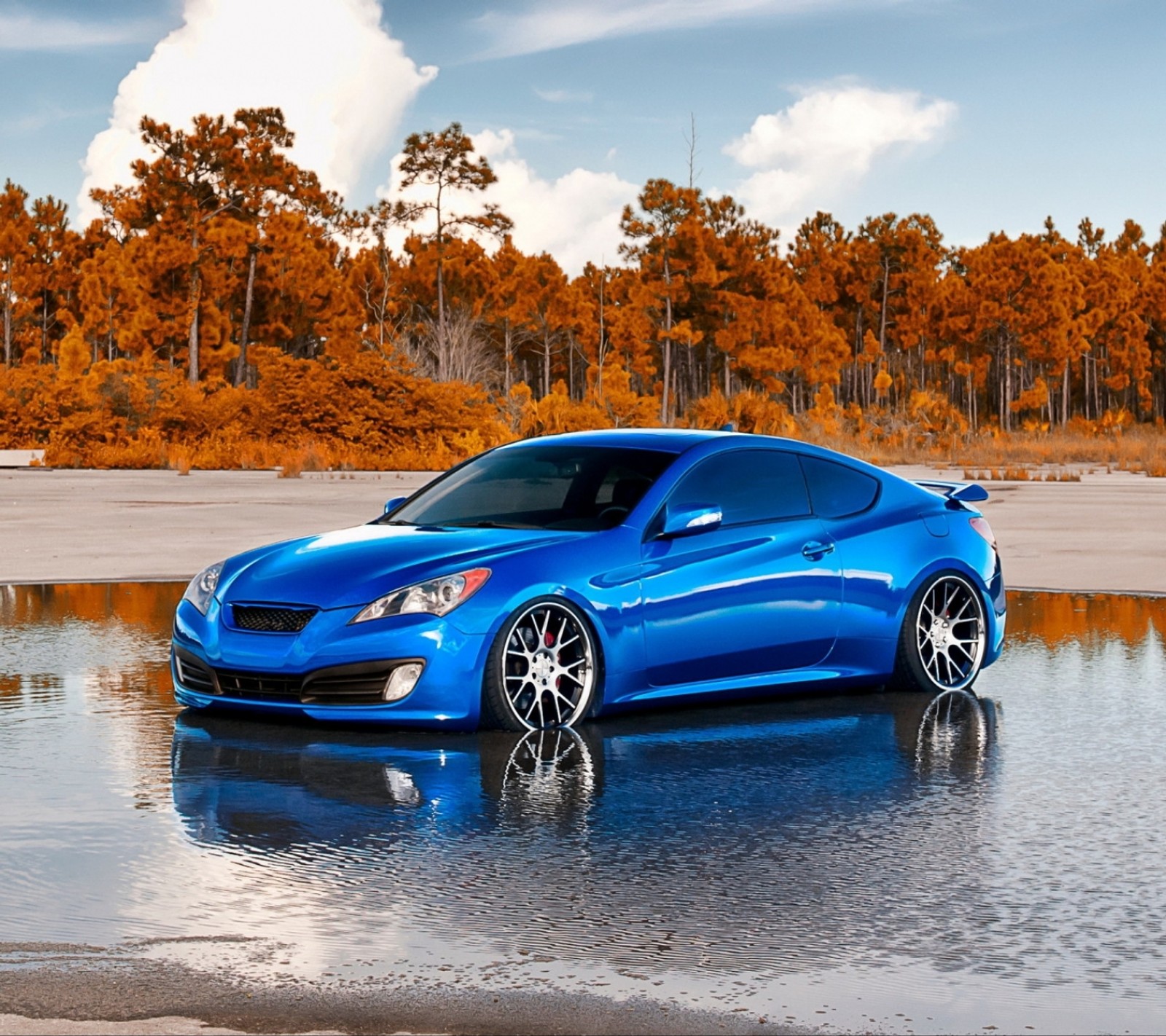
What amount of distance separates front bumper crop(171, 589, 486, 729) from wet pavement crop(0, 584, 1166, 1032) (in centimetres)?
16

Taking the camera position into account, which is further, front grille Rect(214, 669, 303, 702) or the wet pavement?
front grille Rect(214, 669, 303, 702)

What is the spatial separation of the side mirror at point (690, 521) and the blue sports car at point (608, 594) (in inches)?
0.5

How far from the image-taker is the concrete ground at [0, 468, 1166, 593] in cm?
1820

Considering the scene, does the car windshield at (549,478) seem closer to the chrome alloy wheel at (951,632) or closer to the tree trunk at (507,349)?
the chrome alloy wheel at (951,632)

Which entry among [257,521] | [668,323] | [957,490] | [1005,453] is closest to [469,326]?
[668,323]

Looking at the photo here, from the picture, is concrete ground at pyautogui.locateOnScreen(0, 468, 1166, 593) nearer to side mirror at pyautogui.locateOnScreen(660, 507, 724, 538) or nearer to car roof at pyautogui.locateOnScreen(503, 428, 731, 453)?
car roof at pyautogui.locateOnScreen(503, 428, 731, 453)

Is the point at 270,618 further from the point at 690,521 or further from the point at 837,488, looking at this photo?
the point at 837,488

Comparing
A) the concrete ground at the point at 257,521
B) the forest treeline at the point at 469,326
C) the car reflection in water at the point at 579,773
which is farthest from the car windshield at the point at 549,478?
the forest treeline at the point at 469,326

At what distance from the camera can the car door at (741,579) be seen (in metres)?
9.32

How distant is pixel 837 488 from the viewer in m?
10.4

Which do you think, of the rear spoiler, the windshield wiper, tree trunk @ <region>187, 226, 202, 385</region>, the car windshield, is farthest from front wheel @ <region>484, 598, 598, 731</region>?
tree trunk @ <region>187, 226, 202, 385</region>

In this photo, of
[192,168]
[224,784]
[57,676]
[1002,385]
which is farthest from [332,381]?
[1002,385]

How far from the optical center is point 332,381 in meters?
46.9

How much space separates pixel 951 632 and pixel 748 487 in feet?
4.98
